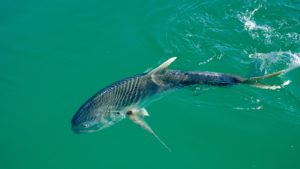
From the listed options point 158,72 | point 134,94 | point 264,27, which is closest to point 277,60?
point 264,27

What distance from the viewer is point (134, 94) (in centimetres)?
509

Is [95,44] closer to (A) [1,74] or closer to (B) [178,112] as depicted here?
(B) [178,112]

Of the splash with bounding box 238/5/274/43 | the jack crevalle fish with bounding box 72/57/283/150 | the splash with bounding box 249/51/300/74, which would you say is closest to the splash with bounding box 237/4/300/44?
the splash with bounding box 238/5/274/43

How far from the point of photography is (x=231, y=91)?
974cm

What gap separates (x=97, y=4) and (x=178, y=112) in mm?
3838

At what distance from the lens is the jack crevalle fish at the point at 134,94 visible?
4.84 meters

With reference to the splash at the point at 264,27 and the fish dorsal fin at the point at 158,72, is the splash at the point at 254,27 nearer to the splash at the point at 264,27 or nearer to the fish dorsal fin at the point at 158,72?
the splash at the point at 264,27

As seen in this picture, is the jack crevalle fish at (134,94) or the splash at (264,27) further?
the splash at (264,27)

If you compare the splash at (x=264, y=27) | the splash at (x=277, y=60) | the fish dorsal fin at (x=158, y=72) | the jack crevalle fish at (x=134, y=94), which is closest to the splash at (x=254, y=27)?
the splash at (x=264, y=27)

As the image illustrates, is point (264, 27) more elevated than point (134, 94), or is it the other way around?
point (264, 27)

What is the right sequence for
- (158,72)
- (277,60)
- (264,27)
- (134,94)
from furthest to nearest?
(264,27)
(277,60)
(158,72)
(134,94)

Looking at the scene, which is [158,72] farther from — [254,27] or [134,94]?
[254,27]

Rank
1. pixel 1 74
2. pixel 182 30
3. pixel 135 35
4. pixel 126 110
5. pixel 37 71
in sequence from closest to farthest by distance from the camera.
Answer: pixel 126 110 < pixel 182 30 < pixel 135 35 < pixel 37 71 < pixel 1 74

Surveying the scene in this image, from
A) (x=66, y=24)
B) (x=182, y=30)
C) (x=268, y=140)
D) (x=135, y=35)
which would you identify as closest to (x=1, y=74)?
(x=66, y=24)
